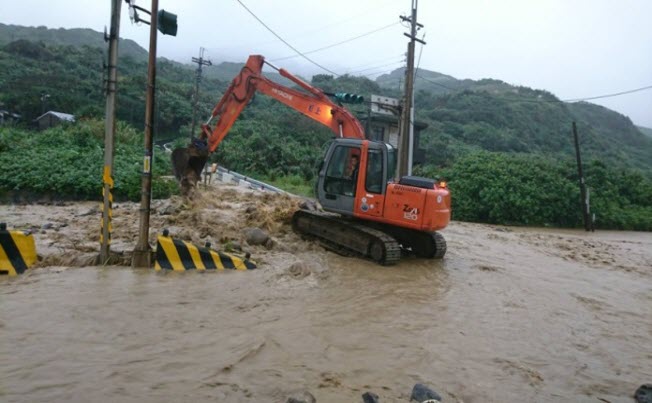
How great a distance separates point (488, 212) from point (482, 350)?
16.7 meters

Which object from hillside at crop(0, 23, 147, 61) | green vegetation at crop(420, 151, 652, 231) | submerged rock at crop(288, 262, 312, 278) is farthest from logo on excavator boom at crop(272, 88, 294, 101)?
hillside at crop(0, 23, 147, 61)

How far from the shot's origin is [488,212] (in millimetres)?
20984

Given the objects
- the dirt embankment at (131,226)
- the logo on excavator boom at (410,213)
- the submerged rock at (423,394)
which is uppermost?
the logo on excavator boom at (410,213)

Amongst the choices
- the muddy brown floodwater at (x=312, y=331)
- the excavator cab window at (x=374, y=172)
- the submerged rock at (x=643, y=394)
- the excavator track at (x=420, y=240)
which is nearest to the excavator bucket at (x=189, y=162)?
the muddy brown floodwater at (x=312, y=331)

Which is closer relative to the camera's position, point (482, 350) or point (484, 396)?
point (484, 396)

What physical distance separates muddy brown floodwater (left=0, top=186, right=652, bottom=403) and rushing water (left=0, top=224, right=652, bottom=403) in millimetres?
20

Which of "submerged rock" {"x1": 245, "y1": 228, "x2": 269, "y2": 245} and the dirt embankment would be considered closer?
the dirt embankment

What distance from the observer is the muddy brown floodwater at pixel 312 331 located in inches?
160

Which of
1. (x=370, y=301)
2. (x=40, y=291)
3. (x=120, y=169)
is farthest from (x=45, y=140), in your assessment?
(x=370, y=301)

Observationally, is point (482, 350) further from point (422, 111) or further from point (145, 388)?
point (422, 111)

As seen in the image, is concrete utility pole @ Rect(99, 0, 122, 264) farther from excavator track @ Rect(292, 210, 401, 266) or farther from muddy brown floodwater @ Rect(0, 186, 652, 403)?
excavator track @ Rect(292, 210, 401, 266)

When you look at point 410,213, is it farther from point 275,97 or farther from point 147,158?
point 275,97

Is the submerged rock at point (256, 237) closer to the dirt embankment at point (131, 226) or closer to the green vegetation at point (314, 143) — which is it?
the dirt embankment at point (131, 226)

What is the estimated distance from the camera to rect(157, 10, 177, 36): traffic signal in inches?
282
